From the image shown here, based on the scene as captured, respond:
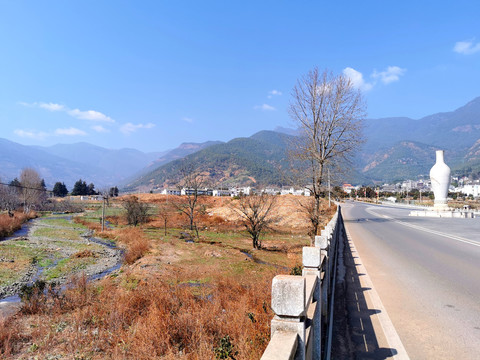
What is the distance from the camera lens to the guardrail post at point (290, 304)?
7.18 ft

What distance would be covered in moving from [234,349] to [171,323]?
2192 millimetres

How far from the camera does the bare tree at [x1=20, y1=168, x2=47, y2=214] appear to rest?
61219 mm

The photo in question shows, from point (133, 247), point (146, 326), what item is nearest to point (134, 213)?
point (133, 247)

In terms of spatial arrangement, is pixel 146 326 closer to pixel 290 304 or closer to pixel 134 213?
pixel 290 304

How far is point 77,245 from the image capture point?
26.9 metres

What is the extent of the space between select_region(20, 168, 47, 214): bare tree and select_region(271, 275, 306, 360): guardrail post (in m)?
62.0

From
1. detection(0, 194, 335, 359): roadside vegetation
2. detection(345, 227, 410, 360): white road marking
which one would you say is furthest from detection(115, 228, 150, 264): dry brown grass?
detection(345, 227, 410, 360): white road marking

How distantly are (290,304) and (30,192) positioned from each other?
7515cm

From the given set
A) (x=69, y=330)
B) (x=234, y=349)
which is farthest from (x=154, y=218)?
(x=234, y=349)

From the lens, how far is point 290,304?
2.24 metres

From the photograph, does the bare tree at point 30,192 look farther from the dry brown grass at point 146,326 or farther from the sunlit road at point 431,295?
the sunlit road at point 431,295

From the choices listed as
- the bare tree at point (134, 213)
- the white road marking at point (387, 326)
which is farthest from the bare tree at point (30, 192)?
the white road marking at point (387, 326)

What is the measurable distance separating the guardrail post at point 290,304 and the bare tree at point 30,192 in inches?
2439

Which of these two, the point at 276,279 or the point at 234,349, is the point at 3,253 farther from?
the point at 276,279
